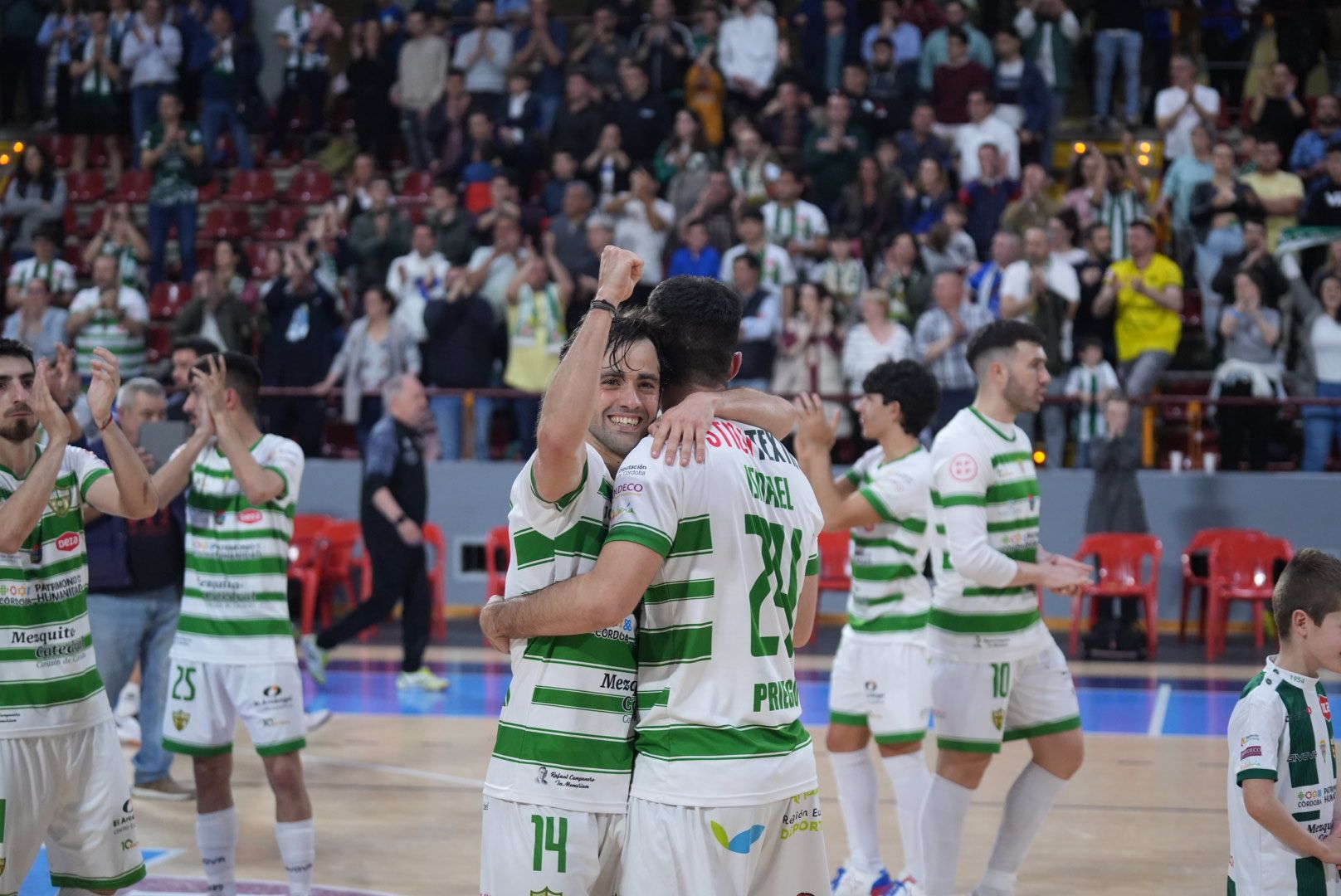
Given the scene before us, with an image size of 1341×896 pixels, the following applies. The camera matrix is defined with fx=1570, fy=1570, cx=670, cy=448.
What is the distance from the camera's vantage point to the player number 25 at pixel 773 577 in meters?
3.94

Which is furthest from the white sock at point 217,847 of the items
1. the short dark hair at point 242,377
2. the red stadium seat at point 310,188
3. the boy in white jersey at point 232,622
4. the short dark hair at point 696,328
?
the red stadium seat at point 310,188

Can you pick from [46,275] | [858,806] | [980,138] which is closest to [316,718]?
[858,806]

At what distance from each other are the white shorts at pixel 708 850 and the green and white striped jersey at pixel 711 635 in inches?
1.6

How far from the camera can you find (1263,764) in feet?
15.1

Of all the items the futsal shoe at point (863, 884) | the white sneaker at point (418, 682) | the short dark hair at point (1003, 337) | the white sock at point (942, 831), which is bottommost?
the white sneaker at point (418, 682)

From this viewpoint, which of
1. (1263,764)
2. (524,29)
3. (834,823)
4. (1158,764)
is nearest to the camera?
(1263,764)

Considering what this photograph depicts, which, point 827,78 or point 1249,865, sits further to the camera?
point 827,78

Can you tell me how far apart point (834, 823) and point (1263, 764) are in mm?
3929

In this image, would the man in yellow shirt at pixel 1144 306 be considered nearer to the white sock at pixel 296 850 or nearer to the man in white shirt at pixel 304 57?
the white sock at pixel 296 850

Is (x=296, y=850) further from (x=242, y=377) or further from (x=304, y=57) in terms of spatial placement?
(x=304, y=57)

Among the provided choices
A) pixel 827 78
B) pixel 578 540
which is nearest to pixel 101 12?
pixel 827 78

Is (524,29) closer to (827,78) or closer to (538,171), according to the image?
(538,171)

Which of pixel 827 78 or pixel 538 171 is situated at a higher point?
pixel 827 78

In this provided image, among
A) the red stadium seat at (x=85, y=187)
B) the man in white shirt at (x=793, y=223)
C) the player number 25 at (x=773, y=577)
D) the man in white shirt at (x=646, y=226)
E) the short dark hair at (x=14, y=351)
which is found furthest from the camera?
the red stadium seat at (x=85, y=187)
